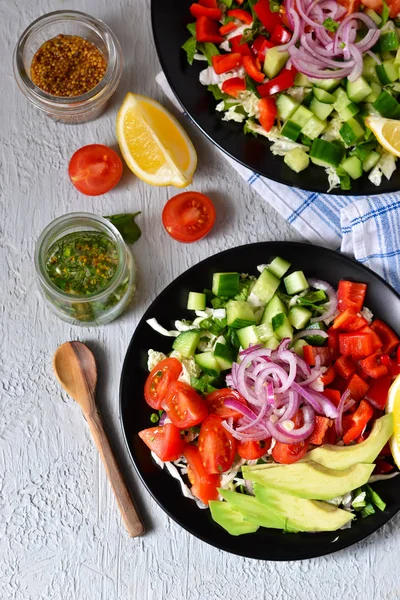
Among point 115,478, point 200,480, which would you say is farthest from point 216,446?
point 115,478

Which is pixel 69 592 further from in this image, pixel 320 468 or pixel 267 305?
pixel 267 305

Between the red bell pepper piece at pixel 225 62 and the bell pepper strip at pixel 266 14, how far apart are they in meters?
0.15

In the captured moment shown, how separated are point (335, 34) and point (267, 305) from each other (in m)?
0.99

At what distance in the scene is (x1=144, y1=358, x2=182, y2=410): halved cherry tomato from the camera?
268cm

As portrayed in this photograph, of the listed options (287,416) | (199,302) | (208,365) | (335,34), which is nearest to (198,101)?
(335,34)

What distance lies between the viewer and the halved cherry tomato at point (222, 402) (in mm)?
2617

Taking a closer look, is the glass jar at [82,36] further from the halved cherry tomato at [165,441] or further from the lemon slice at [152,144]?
the halved cherry tomato at [165,441]

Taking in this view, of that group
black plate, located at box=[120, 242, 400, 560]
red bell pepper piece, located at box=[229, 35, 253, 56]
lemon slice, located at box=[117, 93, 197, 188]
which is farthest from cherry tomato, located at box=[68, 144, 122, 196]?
red bell pepper piece, located at box=[229, 35, 253, 56]

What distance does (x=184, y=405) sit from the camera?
8.50 ft

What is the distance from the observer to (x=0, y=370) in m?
2.99

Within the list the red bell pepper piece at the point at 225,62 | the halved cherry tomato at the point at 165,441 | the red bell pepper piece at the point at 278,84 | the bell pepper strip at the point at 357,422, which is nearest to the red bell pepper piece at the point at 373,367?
the bell pepper strip at the point at 357,422

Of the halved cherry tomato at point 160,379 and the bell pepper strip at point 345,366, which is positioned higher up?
the bell pepper strip at point 345,366

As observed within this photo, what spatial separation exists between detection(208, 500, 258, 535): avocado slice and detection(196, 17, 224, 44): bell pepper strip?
5.37 ft

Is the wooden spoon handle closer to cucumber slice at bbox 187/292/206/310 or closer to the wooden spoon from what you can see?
the wooden spoon
